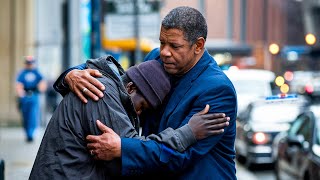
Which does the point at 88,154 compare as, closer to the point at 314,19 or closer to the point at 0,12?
the point at 0,12

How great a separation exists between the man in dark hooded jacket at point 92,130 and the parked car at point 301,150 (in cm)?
594

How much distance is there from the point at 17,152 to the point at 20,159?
1.50 m

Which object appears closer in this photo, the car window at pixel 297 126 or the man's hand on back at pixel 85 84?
the man's hand on back at pixel 85 84

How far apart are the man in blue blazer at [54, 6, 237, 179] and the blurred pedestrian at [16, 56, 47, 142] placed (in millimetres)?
14022

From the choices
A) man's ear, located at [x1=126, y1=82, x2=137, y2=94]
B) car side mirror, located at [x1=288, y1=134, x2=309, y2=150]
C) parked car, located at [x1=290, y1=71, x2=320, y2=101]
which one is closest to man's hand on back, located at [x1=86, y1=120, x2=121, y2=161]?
man's ear, located at [x1=126, y1=82, x2=137, y2=94]

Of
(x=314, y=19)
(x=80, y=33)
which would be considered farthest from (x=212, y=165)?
(x=314, y=19)

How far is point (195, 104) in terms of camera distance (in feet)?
13.1

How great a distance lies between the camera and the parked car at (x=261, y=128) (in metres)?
16.5

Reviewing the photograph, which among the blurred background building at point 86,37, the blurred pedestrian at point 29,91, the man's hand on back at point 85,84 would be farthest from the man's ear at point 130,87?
the blurred pedestrian at point 29,91

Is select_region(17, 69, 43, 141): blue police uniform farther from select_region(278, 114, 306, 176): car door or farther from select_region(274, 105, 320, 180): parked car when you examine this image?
select_region(278, 114, 306, 176): car door

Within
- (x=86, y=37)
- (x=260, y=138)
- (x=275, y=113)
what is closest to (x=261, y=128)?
(x=260, y=138)

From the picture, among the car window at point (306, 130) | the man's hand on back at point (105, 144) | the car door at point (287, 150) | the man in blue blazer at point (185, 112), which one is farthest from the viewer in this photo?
the car door at point (287, 150)

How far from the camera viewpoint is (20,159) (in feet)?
49.5

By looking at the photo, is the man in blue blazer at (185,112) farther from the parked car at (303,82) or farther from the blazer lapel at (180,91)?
the parked car at (303,82)
